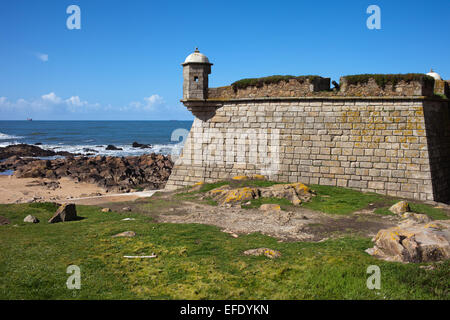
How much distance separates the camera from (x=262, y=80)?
16797 mm

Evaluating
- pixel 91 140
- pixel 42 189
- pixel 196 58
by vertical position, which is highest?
pixel 196 58

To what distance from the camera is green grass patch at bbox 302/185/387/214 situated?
11875 mm

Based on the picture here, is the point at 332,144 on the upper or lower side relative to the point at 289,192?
upper

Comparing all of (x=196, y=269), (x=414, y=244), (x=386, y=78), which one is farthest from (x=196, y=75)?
(x=414, y=244)

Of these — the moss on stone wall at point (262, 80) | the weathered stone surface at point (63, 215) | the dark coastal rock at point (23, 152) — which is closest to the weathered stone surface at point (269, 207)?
the weathered stone surface at point (63, 215)

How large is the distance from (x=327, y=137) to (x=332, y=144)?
371 mm

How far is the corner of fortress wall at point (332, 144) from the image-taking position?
46.0 ft

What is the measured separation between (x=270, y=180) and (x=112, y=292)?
36.7ft

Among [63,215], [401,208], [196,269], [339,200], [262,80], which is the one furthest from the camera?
[262,80]

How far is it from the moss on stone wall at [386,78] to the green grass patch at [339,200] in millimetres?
4439

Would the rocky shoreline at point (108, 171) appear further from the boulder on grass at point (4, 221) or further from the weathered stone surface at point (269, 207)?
the weathered stone surface at point (269, 207)

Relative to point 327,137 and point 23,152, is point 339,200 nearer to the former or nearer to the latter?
point 327,137

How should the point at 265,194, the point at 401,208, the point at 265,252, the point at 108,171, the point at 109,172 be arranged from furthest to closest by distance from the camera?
the point at 108,171 → the point at 109,172 → the point at 265,194 → the point at 401,208 → the point at 265,252

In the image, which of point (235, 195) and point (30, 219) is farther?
point (235, 195)
